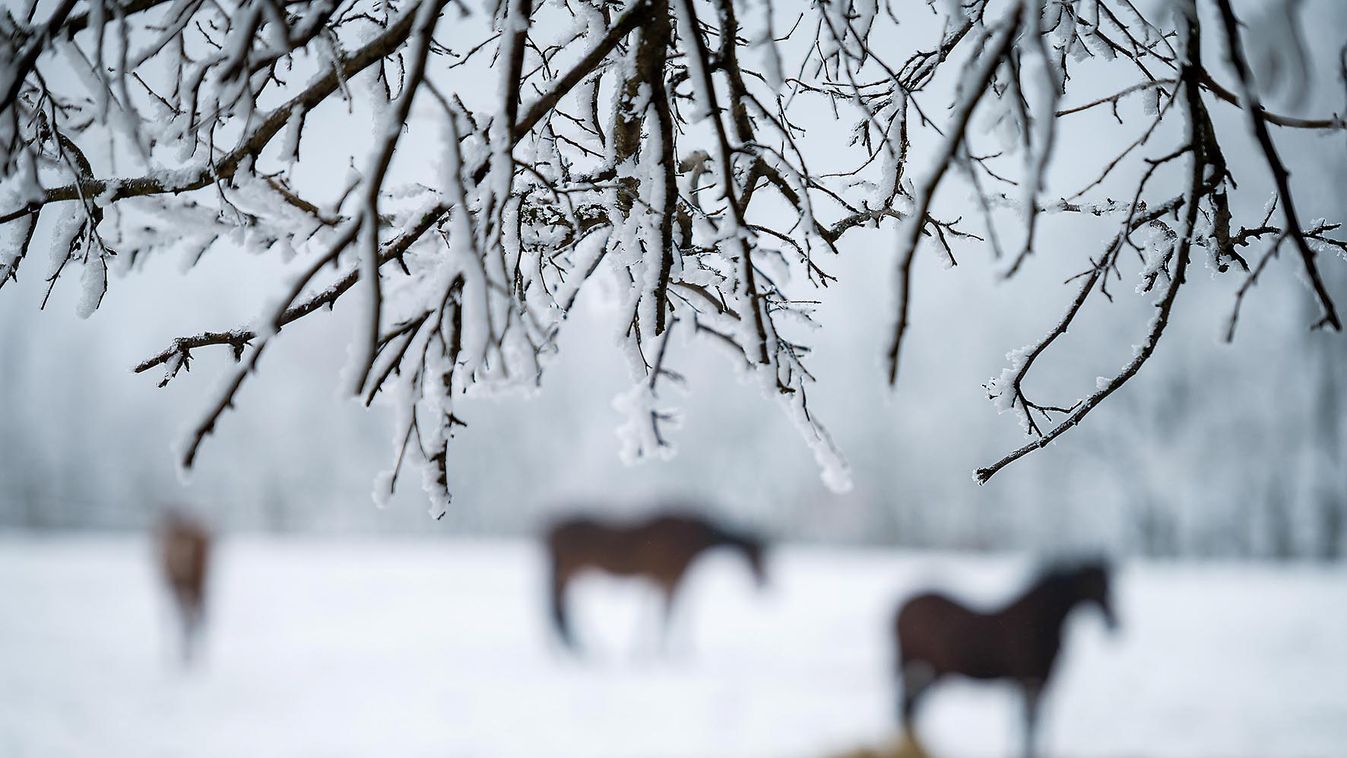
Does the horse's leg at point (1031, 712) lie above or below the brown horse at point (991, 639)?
below

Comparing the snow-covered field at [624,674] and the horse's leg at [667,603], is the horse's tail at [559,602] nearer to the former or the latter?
the snow-covered field at [624,674]

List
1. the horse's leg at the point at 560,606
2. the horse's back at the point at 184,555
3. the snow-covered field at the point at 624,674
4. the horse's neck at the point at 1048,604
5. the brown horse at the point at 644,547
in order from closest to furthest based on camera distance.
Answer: the horse's neck at the point at 1048,604 → the snow-covered field at the point at 624,674 → the horse's back at the point at 184,555 → the horse's leg at the point at 560,606 → the brown horse at the point at 644,547

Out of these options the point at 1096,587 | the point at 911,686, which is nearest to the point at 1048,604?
the point at 1096,587

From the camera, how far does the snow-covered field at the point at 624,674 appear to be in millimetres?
5473

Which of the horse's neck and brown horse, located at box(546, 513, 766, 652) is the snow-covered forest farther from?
brown horse, located at box(546, 513, 766, 652)

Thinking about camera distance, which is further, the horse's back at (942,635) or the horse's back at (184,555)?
the horse's back at (184,555)

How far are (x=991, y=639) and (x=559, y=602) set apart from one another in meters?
4.78

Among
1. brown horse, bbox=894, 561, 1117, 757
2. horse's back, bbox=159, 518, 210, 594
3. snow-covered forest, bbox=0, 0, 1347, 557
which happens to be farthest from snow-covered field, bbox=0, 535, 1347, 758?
snow-covered forest, bbox=0, 0, 1347, 557

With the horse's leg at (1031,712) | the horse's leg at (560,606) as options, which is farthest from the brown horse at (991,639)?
the horse's leg at (560,606)

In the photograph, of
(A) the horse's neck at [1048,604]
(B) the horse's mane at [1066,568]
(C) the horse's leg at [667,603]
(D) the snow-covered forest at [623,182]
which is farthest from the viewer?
(C) the horse's leg at [667,603]

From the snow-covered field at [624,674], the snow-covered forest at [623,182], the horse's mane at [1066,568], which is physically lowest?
the snow-covered field at [624,674]

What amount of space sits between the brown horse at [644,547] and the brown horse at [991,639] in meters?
3.54

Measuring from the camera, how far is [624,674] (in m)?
7.64

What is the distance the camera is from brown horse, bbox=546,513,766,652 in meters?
8.30
